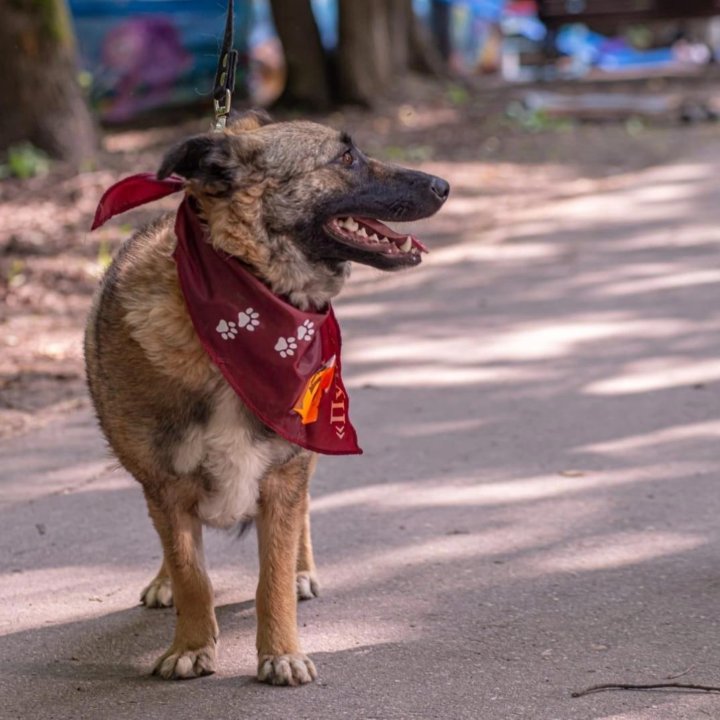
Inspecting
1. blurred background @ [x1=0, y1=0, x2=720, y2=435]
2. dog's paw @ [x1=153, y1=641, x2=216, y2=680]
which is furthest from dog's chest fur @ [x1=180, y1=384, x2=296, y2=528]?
blurred background @ [x1=0, y1=0, x2=720, y2=435]

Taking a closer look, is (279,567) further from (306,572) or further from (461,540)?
(461,540)

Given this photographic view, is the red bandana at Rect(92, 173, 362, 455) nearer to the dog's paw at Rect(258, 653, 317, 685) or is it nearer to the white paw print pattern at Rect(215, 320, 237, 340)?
the white paw print pattern at Rect(215, 320, 237, 340)

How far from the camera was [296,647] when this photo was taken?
415 cm

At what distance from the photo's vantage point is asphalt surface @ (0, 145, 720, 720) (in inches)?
158

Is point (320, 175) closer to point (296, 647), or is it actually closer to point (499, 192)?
point (296, 647)

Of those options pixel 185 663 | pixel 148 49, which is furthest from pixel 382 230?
pixel 148 49

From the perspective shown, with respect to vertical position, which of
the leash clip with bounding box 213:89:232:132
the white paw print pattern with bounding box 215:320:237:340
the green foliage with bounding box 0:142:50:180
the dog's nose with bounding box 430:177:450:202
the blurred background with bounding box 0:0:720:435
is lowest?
the blurred background with bounding box 0:0:720:435

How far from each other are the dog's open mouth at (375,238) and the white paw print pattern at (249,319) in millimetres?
332

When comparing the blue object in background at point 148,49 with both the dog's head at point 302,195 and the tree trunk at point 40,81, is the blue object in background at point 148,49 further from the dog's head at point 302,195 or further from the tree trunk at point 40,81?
the dog's head at point 302,195

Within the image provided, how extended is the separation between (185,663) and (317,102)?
14322mm

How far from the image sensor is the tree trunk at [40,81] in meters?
11.8

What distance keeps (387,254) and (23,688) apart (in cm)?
169

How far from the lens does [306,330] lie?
4.16 metres

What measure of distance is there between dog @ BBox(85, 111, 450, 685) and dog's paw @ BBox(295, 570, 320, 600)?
1.75 feet
